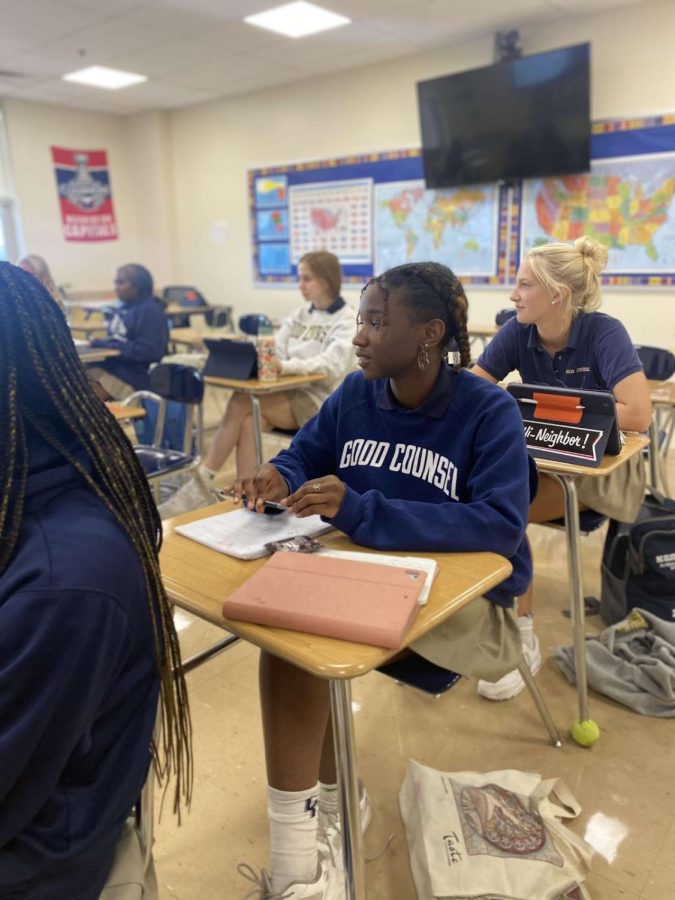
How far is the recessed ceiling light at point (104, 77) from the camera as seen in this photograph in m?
5.52

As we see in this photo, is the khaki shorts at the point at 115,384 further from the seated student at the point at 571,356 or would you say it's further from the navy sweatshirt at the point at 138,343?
the seated student at the point at 571,356

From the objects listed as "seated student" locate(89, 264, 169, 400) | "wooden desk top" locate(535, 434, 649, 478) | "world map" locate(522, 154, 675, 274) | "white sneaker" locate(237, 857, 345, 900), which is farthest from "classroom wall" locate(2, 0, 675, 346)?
"white sneaker" locate(237, 857, 345, 900)

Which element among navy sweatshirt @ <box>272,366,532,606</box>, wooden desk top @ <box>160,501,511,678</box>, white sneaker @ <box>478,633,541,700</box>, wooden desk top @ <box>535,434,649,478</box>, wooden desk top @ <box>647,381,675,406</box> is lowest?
white sneaker @ <box>478,633,541,700</box>

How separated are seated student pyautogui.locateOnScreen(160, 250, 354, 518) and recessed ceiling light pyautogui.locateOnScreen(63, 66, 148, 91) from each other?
12.0 feet

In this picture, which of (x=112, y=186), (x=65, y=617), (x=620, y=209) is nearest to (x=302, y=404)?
(x=65, y=617)

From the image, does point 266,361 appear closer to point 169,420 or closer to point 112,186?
point 169,420

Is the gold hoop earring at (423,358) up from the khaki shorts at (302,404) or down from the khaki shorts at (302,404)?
up

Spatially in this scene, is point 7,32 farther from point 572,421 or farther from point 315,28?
point 572,421

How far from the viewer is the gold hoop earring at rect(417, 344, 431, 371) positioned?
1277 millimetres

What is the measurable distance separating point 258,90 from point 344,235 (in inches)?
65.9

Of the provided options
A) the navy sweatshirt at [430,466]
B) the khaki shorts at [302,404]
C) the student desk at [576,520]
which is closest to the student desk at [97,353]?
the khaki shorts at [302,404]

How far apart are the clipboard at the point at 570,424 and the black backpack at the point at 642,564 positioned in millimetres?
560

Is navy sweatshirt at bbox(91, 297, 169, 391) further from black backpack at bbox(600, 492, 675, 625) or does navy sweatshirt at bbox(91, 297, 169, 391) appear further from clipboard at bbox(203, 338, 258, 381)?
black backpack at bbox(600, 492, 675, 625)

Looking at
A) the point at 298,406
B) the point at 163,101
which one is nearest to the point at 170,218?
the point at 163,101
